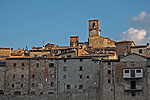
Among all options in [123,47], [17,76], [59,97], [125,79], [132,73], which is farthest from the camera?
[123,47]

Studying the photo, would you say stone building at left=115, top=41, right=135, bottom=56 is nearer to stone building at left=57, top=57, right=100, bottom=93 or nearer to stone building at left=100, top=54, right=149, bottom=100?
stone building at left=100, top=54, right=149, bottom=100

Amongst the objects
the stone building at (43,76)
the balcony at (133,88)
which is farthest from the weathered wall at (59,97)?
the balcony at (133,88)

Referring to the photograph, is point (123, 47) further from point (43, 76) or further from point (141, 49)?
point (43, 76)

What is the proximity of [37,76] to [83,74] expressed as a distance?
10.0 metres

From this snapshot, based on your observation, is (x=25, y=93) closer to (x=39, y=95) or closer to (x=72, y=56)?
(x=39, y=95)

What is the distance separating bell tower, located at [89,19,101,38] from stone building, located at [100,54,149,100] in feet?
119

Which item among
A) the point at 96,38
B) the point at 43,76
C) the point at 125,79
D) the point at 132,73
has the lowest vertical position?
the point at 125,79

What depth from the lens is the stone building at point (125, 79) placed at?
62469 mm

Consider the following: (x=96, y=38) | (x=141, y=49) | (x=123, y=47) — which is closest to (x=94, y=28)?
(x=96, y=38)

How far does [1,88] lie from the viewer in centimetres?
6856

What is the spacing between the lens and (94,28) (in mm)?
101125

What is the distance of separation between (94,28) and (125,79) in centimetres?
4000

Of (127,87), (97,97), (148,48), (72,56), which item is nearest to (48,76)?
(72,56)

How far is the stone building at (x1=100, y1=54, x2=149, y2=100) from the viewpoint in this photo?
62.5m
